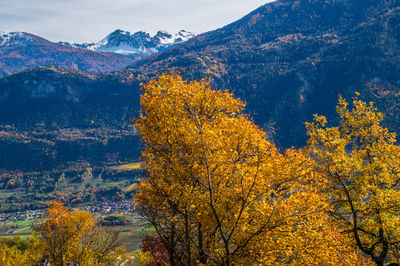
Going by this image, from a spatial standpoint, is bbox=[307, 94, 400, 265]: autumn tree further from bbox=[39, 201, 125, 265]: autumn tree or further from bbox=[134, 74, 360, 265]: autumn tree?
bbox=[39, 201, 125, 265]: autumn tree

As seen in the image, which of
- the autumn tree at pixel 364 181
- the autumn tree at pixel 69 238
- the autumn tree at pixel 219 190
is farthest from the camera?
the autumn tree at pixel 69 238

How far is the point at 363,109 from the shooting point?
22516 millimetres

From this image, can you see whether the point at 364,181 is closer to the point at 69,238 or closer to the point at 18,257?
the point at 69,238

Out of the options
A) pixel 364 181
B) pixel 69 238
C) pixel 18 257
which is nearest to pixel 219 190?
pixel 364 181

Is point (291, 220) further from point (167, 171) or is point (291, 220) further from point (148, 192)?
point (148, 192)

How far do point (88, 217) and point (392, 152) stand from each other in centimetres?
4611

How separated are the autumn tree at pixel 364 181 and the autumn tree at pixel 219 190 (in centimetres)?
373

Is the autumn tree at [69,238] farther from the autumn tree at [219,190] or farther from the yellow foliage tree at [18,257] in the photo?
the autumn tree at [219,190]

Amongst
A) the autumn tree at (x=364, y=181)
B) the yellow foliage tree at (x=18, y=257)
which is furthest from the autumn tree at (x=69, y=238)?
the autumn tree at (x=364, y=181)

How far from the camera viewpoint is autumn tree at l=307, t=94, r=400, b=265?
1919cm

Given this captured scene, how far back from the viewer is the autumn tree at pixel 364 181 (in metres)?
19.2

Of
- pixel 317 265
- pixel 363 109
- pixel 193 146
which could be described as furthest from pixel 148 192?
pixel 363 109

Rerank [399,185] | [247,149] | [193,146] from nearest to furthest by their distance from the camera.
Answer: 1. [193,146]
2. [247,149]
3. [399,185]

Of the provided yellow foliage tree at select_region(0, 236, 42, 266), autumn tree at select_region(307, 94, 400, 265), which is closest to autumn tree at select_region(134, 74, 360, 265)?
autumn tree at select_region(307, 94, 400, 265)
